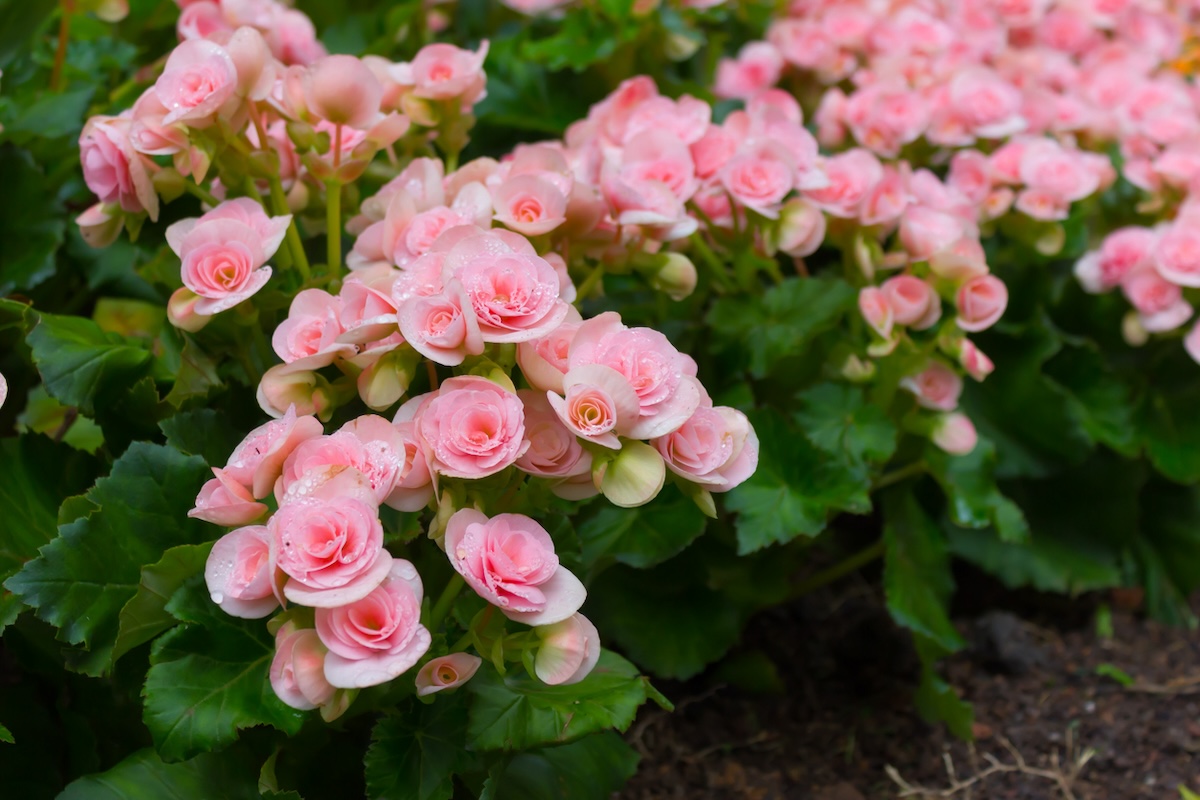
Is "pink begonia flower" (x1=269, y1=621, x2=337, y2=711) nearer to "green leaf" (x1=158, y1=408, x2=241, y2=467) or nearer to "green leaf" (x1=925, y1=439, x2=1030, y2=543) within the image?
"green leaf" (x1=158, y1=408, x2=241, y2=467)

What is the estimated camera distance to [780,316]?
4.32 feet

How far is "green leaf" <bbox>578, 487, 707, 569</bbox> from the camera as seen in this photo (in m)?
1.11

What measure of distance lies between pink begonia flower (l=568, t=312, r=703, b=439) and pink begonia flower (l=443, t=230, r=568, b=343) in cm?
3

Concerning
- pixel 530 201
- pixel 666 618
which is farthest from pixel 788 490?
pixel 530 201

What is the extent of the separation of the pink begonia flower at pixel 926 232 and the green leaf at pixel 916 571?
1.11ft

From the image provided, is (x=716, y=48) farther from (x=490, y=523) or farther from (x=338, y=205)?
(x=490, y=523)

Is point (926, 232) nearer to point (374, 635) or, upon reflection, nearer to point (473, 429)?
point (473, 429)

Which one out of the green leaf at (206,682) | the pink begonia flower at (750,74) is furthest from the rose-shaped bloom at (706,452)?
the pink begonia flower at (750,74)

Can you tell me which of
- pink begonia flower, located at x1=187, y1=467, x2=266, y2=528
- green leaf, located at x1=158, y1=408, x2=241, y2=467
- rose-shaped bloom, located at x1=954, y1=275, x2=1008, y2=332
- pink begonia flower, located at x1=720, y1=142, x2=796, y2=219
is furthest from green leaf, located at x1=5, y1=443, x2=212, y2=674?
rose-shaped bloom, located at x1=954, y1=275, x2=1008, y2=332

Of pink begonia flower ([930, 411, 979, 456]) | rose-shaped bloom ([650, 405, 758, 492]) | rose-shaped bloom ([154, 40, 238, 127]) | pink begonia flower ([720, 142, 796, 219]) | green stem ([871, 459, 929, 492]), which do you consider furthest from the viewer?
green stem ([871, 459, 929, 492])

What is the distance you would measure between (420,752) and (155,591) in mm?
243

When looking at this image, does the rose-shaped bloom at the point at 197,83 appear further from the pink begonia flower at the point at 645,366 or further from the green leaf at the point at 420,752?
the green leaf at the point at 420,752

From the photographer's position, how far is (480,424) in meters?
0.78

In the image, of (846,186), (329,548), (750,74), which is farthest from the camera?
(750,74)
